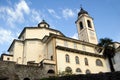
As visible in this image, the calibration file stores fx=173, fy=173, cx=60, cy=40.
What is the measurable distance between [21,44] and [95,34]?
24835 mm

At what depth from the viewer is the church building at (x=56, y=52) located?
37.2 meters

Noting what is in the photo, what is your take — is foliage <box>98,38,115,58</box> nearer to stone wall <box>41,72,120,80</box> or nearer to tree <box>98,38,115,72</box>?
tree <box>98,38,115,72</box>

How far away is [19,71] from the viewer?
3153 cm

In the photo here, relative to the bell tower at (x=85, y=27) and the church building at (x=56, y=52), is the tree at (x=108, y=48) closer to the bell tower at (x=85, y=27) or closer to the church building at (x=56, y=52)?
the church building at (x=56, y=52)

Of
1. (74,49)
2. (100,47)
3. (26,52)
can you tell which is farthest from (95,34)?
(26,52)

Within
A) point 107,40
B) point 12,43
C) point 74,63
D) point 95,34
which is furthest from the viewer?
point 95,34

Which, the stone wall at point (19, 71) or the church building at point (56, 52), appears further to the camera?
the church building at point (56, 52)

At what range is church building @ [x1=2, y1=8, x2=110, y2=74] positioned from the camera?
37.2 meters

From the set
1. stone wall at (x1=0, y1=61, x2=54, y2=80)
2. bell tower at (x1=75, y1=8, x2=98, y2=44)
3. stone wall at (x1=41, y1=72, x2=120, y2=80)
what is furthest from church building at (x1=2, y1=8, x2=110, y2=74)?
stone wall at (x1=41, y1=72, x2=120, y2=80)

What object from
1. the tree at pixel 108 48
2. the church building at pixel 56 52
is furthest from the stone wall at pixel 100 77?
the tree at pixel 108 48

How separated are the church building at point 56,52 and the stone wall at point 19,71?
7.16 feet

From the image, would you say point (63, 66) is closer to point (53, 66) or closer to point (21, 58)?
point (53, 66)

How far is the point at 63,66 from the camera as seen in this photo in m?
36.3

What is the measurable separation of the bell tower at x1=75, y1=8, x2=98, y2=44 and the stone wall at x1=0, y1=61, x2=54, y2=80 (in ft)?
81.5
